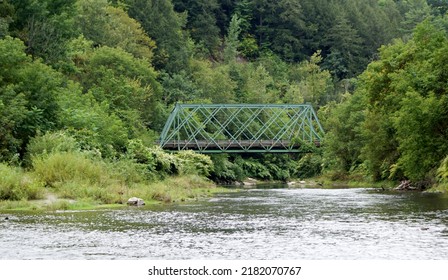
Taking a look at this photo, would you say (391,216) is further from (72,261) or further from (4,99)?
(4,99)

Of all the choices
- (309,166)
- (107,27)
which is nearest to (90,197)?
(107,27)

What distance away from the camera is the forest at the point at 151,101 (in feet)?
152

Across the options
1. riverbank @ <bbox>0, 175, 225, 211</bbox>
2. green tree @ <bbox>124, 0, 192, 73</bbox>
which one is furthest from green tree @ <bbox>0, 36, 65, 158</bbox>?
green tree @ <bbox>124, 0, 192, 73</bbox>

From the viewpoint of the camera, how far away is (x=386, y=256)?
905 inches

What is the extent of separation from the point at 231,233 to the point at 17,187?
45.0 feet

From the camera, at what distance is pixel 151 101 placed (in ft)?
322

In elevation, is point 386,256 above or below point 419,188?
above

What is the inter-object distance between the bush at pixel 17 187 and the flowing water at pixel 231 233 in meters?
3.63

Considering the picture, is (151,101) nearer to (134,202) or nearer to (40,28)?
(40,28)

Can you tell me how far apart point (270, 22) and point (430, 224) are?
6290 inches

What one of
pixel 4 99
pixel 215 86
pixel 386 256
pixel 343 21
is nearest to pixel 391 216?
pixel 386 256

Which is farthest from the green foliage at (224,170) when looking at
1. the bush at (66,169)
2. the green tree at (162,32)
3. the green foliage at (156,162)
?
the bush at (66,169)

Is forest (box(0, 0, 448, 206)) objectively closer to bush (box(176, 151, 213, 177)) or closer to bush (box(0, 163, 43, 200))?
bush (box(0, 163, 43, 200))

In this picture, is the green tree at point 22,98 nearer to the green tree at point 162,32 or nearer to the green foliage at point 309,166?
the green foliage at point 309,166
